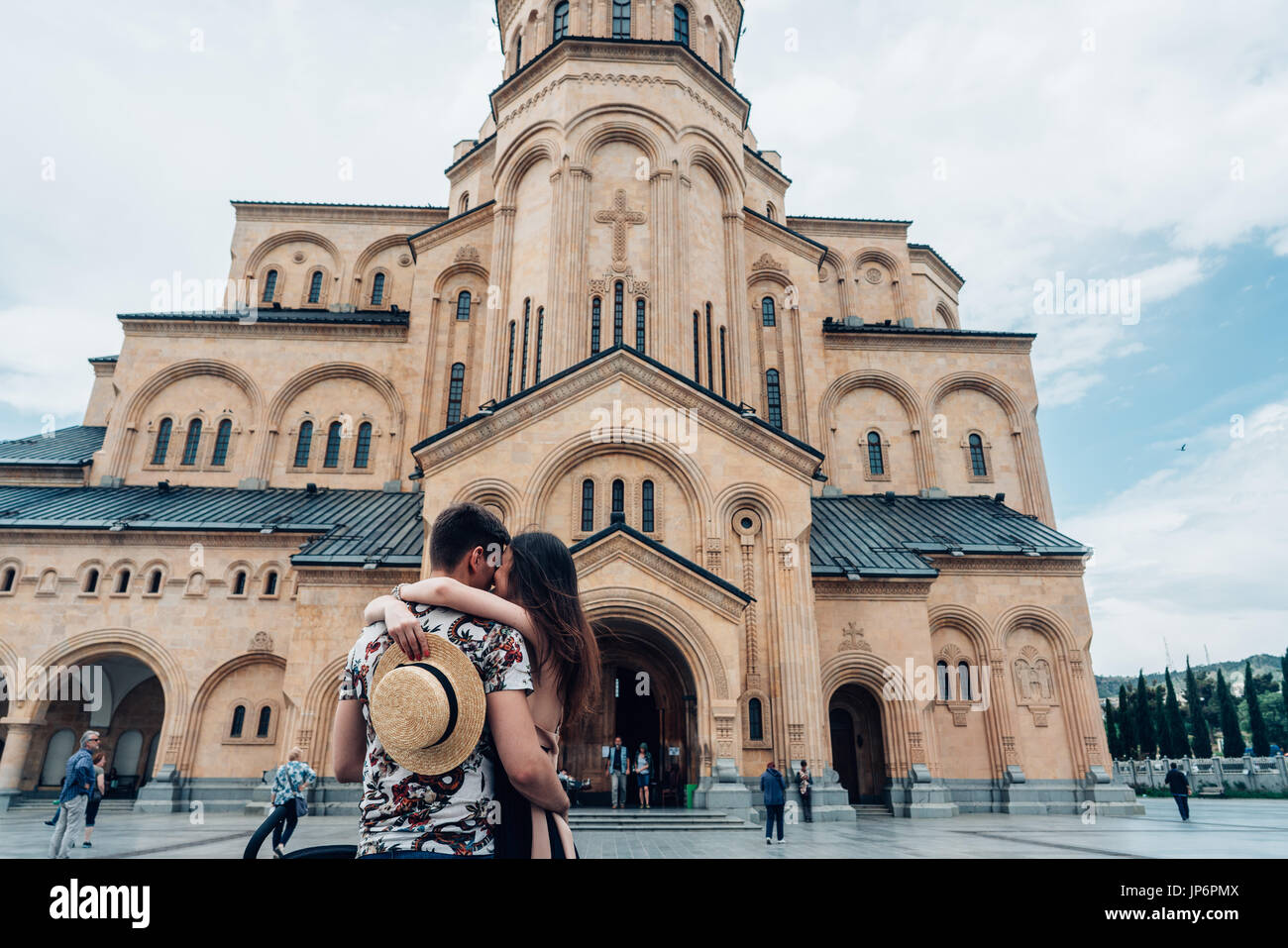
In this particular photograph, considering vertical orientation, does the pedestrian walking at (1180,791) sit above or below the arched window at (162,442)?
below

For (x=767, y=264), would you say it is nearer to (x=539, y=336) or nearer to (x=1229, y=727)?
(x=539, y=336)

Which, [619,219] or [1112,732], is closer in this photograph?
[619,219]

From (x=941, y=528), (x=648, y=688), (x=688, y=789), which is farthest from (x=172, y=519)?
(x=941, y=528)

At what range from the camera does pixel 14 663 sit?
1984cm

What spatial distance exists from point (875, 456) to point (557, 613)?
2649cm

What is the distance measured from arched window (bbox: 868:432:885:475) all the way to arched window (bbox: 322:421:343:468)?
64.3 feet

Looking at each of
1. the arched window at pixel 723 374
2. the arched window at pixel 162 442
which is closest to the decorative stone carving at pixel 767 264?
the arched window at pixel 723 374

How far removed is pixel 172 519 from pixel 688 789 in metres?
17.2

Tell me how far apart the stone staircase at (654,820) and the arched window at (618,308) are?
13.5 metres

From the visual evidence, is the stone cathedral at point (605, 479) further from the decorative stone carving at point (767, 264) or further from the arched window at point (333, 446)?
the decorative stone carving at point (767, 264)

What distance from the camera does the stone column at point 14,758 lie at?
62.5ft

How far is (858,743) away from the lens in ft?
67.4

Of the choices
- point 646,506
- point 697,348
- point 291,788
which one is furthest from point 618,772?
point 697,348
